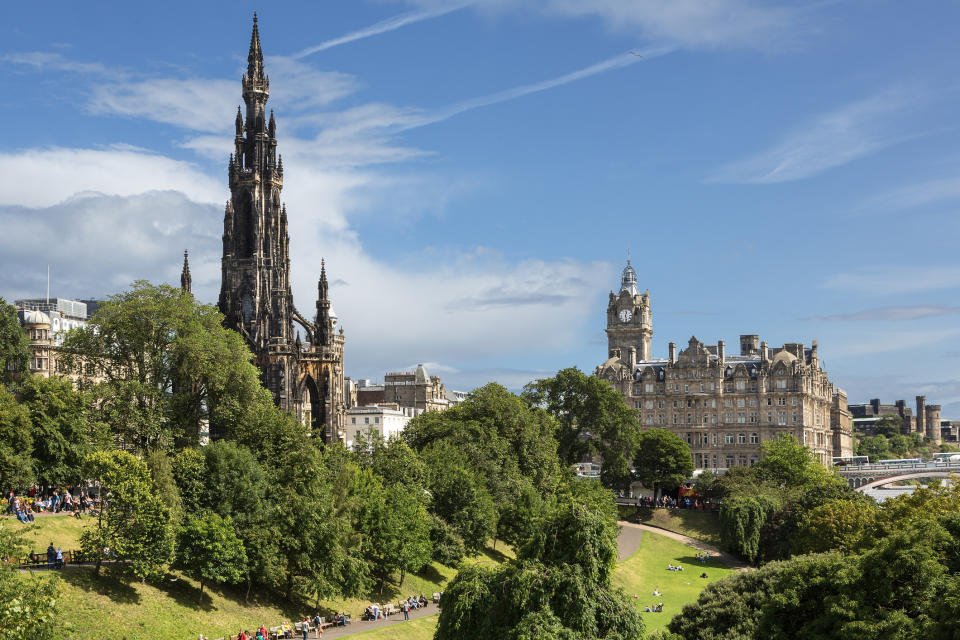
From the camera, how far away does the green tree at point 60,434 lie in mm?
75000

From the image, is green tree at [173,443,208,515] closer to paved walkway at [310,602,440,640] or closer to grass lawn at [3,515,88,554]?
grass lawn at [3,515,88,554]

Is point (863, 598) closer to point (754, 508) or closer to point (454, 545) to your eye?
point (454, 545)

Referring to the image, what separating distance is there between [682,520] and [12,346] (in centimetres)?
7748

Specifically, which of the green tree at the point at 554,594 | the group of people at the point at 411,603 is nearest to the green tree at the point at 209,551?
the group of people at the point at 411,603

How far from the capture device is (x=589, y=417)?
14238cm

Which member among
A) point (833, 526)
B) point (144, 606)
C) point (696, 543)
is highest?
point (833, 526)

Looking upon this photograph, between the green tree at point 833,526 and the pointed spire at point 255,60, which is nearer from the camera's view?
the green tree at point 833,526

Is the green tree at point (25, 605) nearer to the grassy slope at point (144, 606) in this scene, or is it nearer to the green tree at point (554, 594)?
the grassy slope at point (144, 606)

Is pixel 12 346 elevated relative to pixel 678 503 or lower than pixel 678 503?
elevated

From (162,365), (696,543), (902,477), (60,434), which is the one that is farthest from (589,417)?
(60,434)

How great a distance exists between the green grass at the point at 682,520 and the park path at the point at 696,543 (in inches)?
40.2

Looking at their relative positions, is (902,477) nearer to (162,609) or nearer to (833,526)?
(833,526)

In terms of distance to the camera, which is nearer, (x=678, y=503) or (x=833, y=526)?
(x=833, y=526)

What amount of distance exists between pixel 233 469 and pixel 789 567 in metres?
34.5
